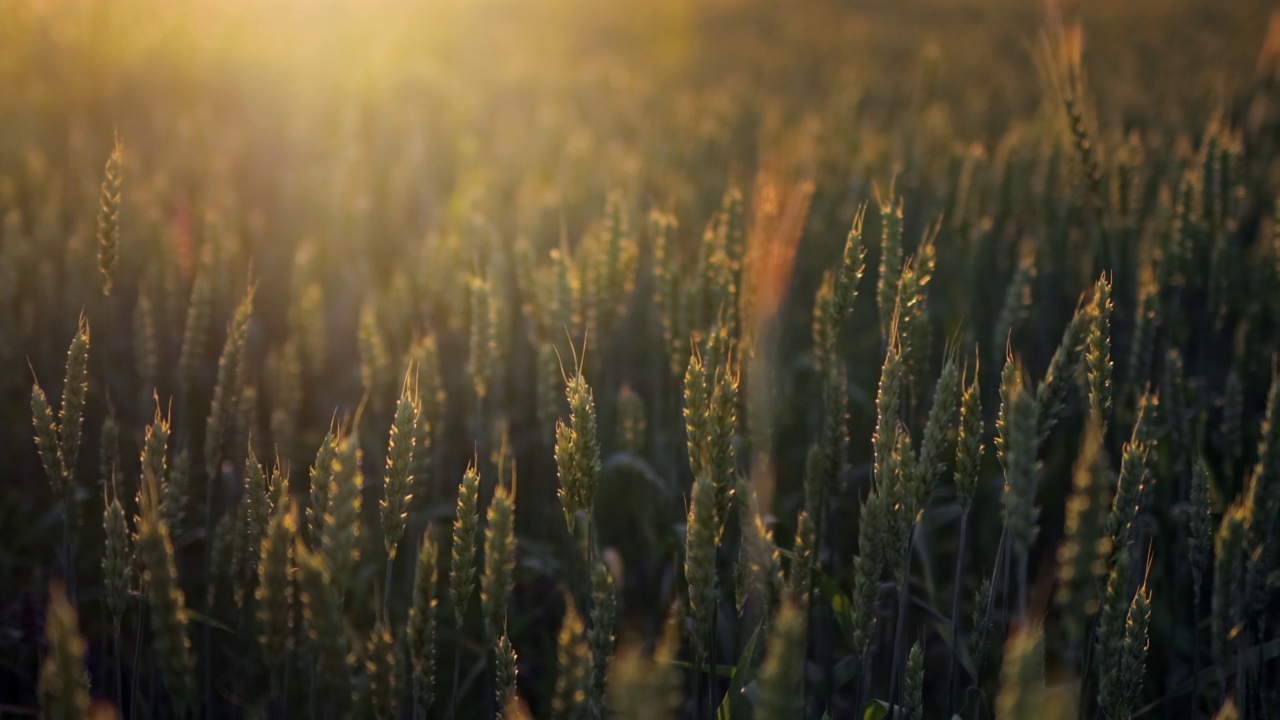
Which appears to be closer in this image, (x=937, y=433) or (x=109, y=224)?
(x=937, y=433)

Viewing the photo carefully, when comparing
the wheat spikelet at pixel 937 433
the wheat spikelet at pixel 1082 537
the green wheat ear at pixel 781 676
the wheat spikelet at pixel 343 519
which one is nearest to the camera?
the green wheat ear at pixel 781 676

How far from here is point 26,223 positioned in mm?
3977

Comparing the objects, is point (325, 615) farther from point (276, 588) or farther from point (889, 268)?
point (889, 268)

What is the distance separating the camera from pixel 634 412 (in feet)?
7.21

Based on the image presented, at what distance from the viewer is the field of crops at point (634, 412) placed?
1.28 metres

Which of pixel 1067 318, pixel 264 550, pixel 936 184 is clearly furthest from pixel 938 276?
pixel 264 550

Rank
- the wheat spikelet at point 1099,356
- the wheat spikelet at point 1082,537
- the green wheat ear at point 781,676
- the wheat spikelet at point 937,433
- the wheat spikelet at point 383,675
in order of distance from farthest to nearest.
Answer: the wheat spikelet at point 1099,356
the wheat spikelet at point 937,433
the wheat spikelet at point 383,675
the wheat spikelet at point 1082,537
the green wheat ear at point 781,676

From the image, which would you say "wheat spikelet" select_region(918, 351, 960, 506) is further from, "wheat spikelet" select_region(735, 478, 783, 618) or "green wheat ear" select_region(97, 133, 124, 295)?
"green wheat ear" select_region(97, 133, 124, 295)

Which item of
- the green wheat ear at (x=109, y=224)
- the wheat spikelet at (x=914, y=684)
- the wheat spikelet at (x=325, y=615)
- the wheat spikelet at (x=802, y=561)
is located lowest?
the wheat spikelet at (x=914, y=684)

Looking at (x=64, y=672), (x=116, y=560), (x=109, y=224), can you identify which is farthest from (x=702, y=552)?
(x=109, y=224)

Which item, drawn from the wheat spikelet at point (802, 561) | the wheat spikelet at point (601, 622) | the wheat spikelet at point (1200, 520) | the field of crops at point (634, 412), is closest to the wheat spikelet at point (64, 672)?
the field of crops at point (634, 412)

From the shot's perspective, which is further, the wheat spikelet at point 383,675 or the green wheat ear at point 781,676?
the wheat spikelet at point 383,675

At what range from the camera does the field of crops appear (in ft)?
4.19

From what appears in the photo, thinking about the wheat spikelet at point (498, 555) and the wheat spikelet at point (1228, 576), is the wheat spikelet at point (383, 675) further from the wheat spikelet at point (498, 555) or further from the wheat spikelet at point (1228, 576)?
the wheat spikelet at point (1228, 576)
